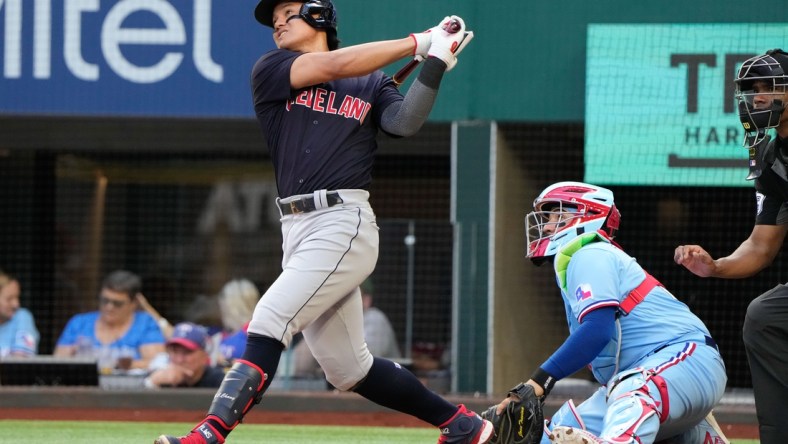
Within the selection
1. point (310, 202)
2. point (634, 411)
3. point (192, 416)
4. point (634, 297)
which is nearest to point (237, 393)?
point (310, 202)

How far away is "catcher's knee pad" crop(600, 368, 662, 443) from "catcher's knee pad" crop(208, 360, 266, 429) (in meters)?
1.22

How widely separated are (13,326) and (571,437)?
6.56 meters

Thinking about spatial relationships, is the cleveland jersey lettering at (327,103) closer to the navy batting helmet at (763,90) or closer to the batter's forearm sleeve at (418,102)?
the batter's forearm sleeve at (418,102)

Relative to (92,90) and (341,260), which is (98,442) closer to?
(341,260)

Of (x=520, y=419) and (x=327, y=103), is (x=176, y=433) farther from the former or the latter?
(x=520, y=419)

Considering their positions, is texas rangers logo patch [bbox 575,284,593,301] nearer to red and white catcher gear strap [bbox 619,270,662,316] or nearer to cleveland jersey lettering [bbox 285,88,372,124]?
red and white catcher gear strap [bbox 619,270,662,316]

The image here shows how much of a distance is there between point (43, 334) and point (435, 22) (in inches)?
192

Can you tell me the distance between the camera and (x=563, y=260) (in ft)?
15.0

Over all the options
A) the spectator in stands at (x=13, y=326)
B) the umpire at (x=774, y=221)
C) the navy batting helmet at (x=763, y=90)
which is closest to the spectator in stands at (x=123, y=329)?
the spectator in stands at (x=13, y=326)

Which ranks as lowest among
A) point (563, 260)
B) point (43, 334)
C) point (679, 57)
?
point (43, 334)

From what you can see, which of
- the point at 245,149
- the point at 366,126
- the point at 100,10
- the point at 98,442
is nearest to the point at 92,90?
the point at 100,10

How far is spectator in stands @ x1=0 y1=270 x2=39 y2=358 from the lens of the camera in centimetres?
955

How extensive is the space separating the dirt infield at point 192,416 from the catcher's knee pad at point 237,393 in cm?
415

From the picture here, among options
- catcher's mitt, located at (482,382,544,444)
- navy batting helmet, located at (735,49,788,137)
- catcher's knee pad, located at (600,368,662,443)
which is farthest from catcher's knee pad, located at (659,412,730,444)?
navy batting helmet, located at (735,49,788,137)
